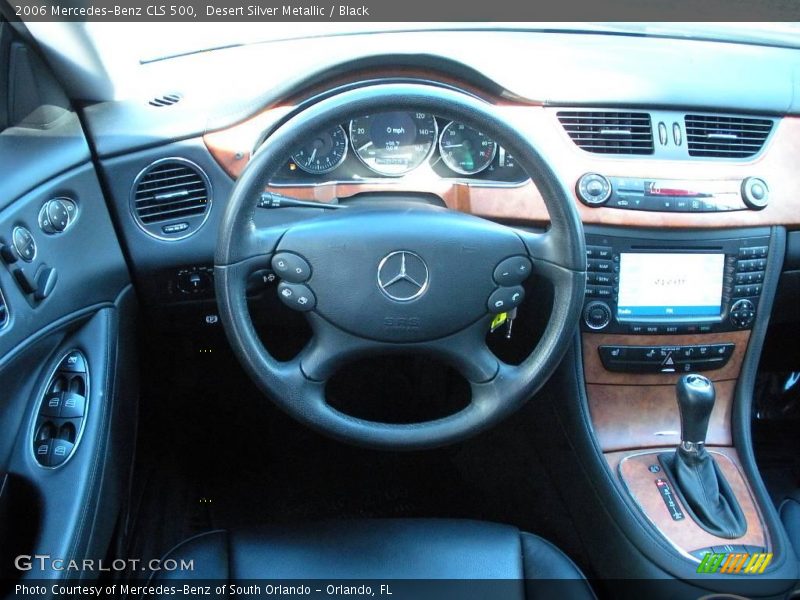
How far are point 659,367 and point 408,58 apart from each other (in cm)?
87

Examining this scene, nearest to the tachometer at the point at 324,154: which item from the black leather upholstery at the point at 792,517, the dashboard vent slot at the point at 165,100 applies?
the dashboard vent slot at the point at 165,100

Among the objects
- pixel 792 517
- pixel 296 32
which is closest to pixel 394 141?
pixel 296 32

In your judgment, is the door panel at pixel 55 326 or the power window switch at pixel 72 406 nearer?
the door panel at pixel 55 326

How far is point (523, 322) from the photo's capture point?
1871 millimetres

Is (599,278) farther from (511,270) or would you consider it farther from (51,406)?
(51,406)

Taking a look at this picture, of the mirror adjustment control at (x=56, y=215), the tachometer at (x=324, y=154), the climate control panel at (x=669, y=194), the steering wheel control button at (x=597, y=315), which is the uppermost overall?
the tachometer at (x=324, y=154)

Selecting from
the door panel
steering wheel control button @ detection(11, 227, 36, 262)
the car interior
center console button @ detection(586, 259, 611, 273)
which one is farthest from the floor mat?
steering wheel control button @ detection(11, 227, 36, 262)

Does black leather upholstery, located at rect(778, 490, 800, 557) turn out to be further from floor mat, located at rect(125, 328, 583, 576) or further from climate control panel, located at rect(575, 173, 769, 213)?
climate control panel, located at rect(575, 173, 769, 213)

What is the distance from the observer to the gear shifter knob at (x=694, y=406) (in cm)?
164

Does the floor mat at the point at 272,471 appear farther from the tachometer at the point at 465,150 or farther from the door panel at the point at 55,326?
the tachometer at the point at 465,150

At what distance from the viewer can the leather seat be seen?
1453 millimetres

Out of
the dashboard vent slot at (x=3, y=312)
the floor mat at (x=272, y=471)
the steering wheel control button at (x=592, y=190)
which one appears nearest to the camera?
the dashboard vent slot at (x=3, y=312)

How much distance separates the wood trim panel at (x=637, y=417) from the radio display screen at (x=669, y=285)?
19cm

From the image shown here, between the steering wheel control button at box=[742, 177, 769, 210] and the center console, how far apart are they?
0.20ft
